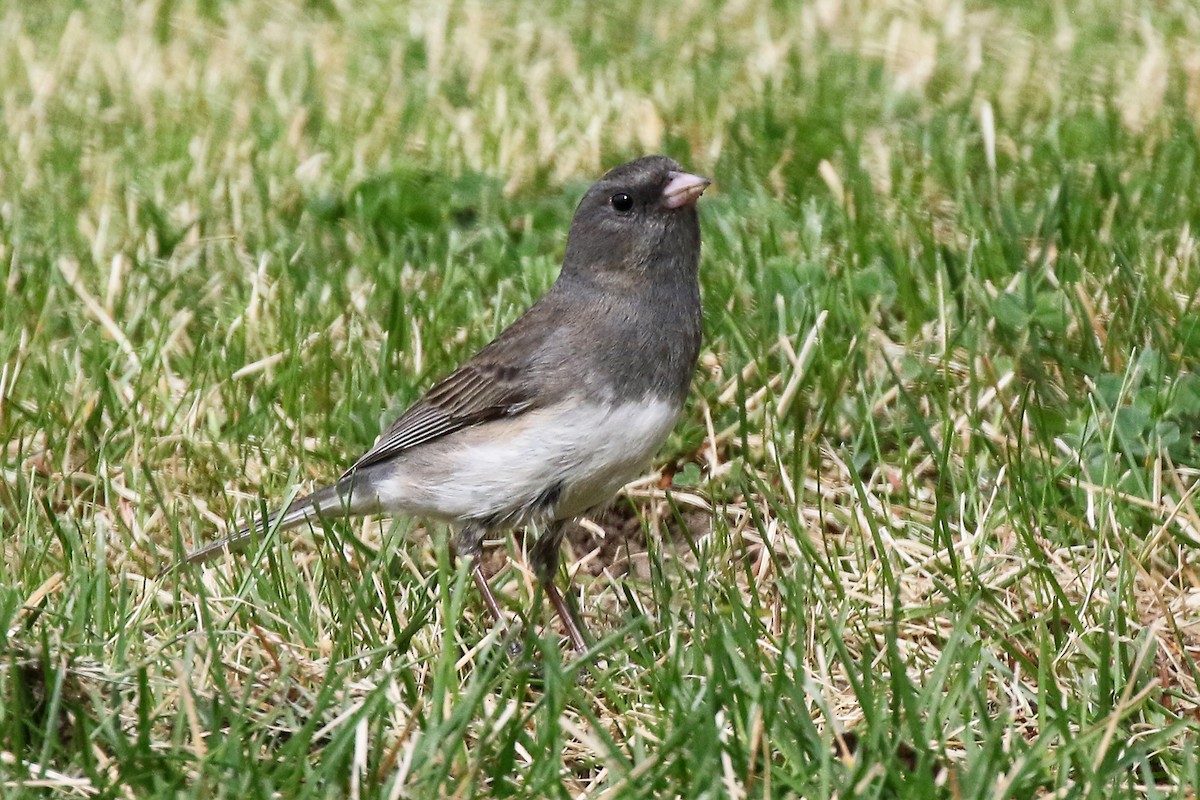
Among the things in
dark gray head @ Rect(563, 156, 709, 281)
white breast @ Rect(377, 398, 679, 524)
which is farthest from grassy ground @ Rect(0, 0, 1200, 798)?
dark gray head @ Rect(563, 156, 709, 281)

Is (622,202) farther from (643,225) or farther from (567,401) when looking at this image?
(567,401)

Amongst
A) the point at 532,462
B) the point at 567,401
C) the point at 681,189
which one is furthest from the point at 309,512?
the point at 681,189

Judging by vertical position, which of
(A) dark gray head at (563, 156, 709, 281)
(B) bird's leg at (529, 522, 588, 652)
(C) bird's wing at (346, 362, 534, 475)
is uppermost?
(A) dark gray head at (563, 156, 709, 281)

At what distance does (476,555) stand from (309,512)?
0.37 metres

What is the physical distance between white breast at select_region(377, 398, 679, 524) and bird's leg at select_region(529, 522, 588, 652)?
73 mm

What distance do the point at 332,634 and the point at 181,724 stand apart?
1.73 feet

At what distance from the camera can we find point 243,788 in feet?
7.91

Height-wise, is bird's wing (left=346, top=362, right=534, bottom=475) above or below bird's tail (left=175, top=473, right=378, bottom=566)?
above

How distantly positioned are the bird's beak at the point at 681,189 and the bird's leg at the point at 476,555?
82cm

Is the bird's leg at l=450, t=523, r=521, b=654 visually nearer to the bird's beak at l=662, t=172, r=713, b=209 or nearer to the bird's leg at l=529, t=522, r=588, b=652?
the bird's leg at l=529, t=522, r=588, b=652

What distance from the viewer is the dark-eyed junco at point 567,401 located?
3352mm

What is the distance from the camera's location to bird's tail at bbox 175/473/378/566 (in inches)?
133

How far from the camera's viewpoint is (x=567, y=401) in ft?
11.1

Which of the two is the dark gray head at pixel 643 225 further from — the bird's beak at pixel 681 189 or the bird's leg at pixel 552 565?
the bird's leg at pixel 552 565
